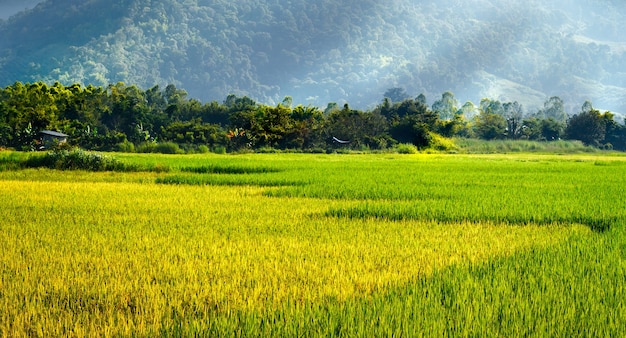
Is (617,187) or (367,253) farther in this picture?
(617,187)

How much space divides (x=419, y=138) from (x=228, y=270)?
47604 millimetres

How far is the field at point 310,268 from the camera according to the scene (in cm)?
316

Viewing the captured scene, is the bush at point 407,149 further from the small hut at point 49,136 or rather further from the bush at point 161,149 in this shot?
the small hut at point 49,136

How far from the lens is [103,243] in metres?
5.67

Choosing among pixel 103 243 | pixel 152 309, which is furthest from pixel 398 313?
pixel 103 243

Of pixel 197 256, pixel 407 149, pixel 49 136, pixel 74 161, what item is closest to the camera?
pixel 197 256

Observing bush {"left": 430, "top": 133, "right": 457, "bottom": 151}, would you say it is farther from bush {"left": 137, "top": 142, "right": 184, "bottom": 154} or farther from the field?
the field

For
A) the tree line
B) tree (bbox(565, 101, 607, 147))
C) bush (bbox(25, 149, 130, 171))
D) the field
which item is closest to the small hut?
the tree line

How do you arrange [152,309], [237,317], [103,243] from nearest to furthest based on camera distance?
[237,317], [152,309], [103,243]

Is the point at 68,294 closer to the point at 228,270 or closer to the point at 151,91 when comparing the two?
the point at 228,270

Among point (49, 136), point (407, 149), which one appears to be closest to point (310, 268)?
point (407, 149)

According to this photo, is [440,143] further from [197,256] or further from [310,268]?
[310,268]

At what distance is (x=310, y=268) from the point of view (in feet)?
14.8

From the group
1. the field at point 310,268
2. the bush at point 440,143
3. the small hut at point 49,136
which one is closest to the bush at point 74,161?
the field at point 310,268
